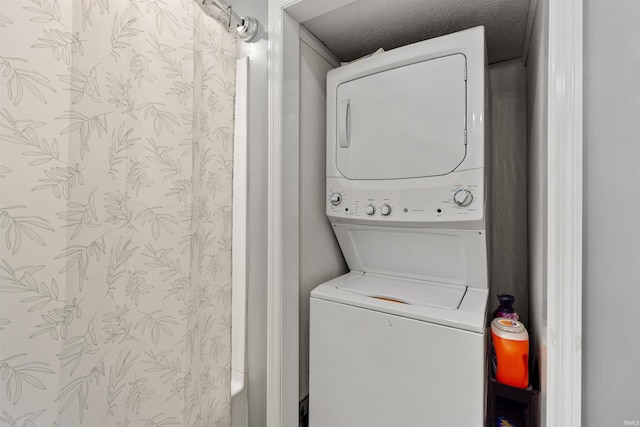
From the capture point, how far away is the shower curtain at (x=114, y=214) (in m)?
0.61

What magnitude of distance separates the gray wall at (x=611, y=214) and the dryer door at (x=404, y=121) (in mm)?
418

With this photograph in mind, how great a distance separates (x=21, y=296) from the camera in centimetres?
60

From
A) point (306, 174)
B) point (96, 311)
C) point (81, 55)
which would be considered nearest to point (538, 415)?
point (306, 174)

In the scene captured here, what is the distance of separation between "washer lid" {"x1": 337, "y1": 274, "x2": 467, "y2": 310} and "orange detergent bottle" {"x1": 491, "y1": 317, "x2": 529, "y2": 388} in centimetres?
17

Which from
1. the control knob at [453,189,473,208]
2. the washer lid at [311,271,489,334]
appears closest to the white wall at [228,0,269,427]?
the washer lid at [311,271,489,334]

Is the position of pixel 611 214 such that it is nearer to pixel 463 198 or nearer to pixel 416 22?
pixel 463 198

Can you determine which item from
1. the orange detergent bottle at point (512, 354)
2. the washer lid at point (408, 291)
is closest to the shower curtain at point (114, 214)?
the washer lid at point (408, 291)

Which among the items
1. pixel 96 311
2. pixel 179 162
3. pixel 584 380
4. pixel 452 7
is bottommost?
pixel 584 380

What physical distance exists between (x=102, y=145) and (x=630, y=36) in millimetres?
1261

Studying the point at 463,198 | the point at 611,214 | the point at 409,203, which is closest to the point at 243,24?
the point at 409,203

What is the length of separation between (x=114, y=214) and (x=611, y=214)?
1.21 meters

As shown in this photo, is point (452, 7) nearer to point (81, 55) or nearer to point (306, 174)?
point (306, 174)

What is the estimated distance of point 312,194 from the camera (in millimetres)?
1384

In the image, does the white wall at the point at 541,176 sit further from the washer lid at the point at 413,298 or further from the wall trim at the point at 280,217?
the wall trim at the point at 280,217
